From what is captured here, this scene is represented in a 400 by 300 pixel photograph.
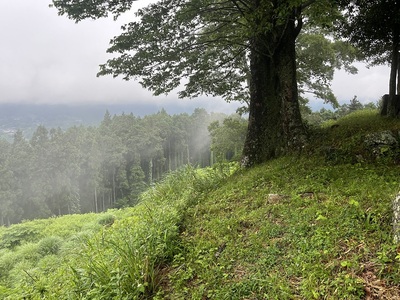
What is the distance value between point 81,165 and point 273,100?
47.7 metres

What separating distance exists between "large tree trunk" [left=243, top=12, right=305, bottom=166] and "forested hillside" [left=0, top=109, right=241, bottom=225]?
3965cm

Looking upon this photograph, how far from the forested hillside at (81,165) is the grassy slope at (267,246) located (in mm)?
41495

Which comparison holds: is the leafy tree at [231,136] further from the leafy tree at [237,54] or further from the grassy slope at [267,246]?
the grassy slope at [267,246]

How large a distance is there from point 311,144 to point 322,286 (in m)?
4.07

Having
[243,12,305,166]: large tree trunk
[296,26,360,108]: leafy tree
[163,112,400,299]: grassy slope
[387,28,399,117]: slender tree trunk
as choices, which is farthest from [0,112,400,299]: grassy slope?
[296,26,360,108]: leafy tree

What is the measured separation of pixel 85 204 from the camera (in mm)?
52156

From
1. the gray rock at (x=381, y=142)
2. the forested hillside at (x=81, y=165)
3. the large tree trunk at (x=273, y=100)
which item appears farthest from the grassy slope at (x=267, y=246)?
the forested hillside at (x=81, y=165)

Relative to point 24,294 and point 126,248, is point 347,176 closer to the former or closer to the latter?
point 126,248

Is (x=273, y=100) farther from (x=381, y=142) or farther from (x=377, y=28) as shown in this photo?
(x=377, y=28)

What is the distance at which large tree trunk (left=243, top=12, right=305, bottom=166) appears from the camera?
6.14 meters

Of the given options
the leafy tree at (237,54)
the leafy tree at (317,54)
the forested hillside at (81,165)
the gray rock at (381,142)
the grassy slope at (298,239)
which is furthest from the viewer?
the forested hillside at (81,165)

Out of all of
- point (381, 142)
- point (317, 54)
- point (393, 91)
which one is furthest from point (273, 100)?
point (317, 54)

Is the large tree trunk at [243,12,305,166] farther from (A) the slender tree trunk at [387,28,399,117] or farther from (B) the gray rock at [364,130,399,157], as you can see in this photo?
(A) the slender tree trunk at [387,28,399,117]

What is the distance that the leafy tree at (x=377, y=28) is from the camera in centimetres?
632
